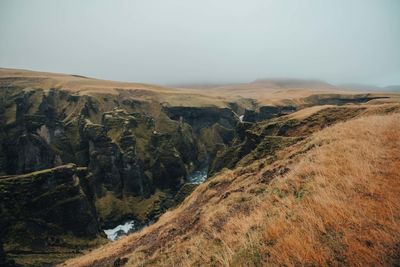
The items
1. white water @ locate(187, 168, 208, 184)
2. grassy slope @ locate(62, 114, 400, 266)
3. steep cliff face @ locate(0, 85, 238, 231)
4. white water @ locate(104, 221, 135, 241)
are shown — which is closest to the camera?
grassy slope @ locate(62, 114, 400, 266)

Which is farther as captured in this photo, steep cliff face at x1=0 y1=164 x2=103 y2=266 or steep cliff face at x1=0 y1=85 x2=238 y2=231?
steep cliff face at x1=0 y1=85 x2=238 y2=231

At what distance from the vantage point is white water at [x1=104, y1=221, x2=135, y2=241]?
4473 inches

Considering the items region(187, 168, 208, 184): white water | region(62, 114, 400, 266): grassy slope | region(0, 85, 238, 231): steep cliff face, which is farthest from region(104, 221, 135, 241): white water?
region(62, 114, 400, 266): grassy slope

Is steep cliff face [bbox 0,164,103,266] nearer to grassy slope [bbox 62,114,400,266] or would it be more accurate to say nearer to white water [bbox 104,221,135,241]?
white water [bbox 104,221,135,241]

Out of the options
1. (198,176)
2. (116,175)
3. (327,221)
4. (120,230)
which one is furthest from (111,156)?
(327,221)

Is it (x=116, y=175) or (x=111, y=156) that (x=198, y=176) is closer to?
(x=116, y=175)

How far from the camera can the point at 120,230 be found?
116 metres

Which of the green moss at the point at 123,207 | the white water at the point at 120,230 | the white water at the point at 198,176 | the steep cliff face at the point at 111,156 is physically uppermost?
the steep cliff face at the point at 111,156

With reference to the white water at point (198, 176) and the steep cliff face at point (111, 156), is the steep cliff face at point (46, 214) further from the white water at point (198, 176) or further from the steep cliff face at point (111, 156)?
the white water at point (198, 176)

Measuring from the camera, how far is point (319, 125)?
6262cm

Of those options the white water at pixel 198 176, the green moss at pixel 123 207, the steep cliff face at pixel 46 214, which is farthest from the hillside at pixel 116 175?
the white water at pixel 198 176

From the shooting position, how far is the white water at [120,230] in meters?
114

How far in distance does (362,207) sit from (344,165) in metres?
4.63

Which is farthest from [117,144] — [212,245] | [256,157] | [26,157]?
[212,245]
